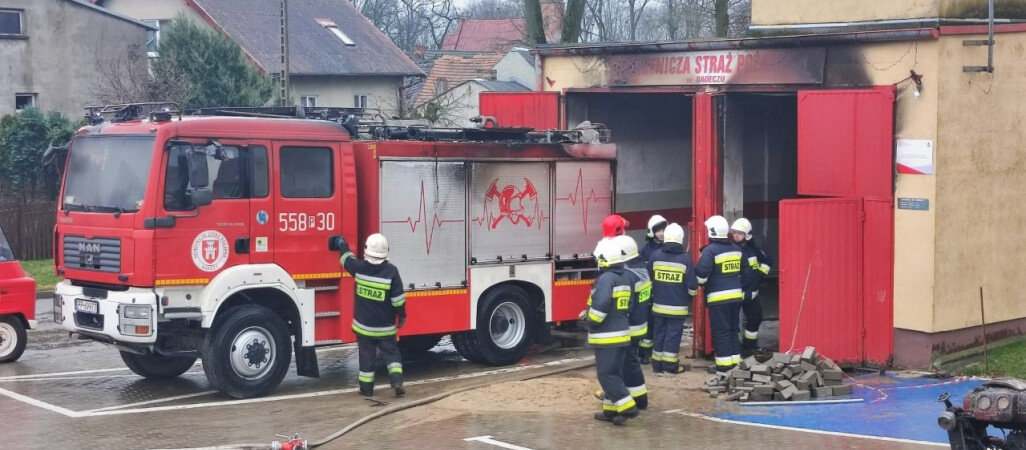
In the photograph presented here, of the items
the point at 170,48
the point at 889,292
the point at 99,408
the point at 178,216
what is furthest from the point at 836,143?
the point at 170,48

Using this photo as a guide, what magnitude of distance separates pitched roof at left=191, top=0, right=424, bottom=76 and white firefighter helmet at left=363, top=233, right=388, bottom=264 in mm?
27228

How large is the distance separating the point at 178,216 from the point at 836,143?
21.9ft

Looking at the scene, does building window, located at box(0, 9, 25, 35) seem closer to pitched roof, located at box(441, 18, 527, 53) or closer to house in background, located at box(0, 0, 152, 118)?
house in background, located at box(0, 0, 152, 118)

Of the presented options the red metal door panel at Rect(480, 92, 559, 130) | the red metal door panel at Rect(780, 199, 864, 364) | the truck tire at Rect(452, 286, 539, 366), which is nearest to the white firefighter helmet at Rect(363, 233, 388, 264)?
the truck tire at Rect(452, 286, 539, 366)

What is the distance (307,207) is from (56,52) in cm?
2290

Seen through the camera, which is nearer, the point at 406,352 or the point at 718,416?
the point at 718,416

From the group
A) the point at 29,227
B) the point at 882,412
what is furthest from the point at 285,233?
the point at 29,227

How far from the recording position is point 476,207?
1315 cm

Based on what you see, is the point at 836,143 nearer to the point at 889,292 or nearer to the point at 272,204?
the point at 889,292

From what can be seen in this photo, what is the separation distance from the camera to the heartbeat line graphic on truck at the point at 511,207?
43.5 ft

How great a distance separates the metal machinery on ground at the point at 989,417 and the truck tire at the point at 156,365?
24.9 ft

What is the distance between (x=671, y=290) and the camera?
1241cm

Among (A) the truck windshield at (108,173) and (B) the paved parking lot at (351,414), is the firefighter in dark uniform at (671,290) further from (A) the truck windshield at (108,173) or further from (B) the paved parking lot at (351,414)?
(A) the truck windshield at (108,173)

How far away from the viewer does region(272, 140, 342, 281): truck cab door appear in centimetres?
1169
